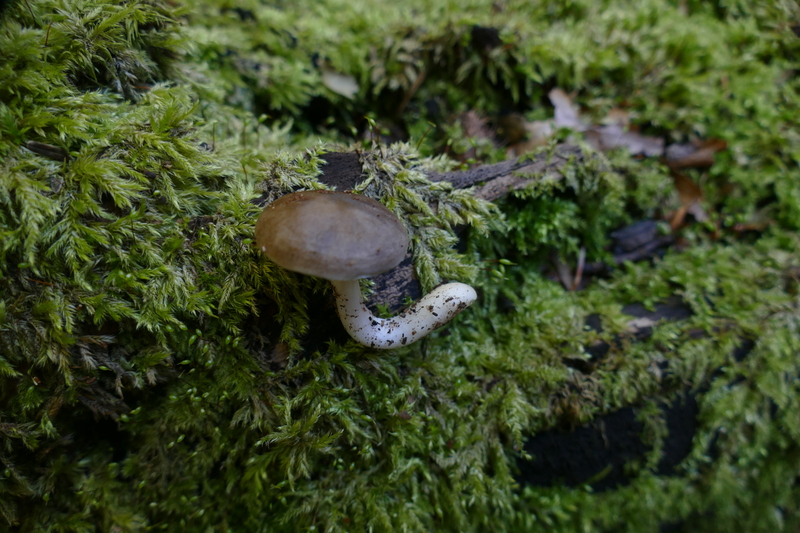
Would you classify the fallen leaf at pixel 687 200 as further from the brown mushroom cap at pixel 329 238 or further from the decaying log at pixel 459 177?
the brown mushroom cap at pixel 329 238

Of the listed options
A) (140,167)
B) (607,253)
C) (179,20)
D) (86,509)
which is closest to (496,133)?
(607,253)

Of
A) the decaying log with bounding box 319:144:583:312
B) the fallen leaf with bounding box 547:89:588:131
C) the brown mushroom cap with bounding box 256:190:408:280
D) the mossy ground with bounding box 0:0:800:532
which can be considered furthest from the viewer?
the fallen leaf with bounding box 547:89:588:131

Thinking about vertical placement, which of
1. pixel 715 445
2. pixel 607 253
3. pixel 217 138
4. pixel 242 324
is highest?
pixel 217 138

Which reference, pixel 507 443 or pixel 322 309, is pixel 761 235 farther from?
pixel 322 309

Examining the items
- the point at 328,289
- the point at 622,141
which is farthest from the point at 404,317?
the point at 622,141

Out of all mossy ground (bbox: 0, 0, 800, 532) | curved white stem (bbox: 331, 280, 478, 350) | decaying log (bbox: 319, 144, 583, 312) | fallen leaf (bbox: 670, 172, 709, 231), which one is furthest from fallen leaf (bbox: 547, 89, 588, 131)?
curved white stem (bbox: 331, 280, 478, 350)

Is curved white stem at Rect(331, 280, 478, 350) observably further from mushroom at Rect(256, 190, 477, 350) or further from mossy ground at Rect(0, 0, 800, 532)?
mossy ground at Rect(0, 0, 800, 532)

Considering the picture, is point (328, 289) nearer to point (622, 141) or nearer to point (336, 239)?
point (336, 239)
